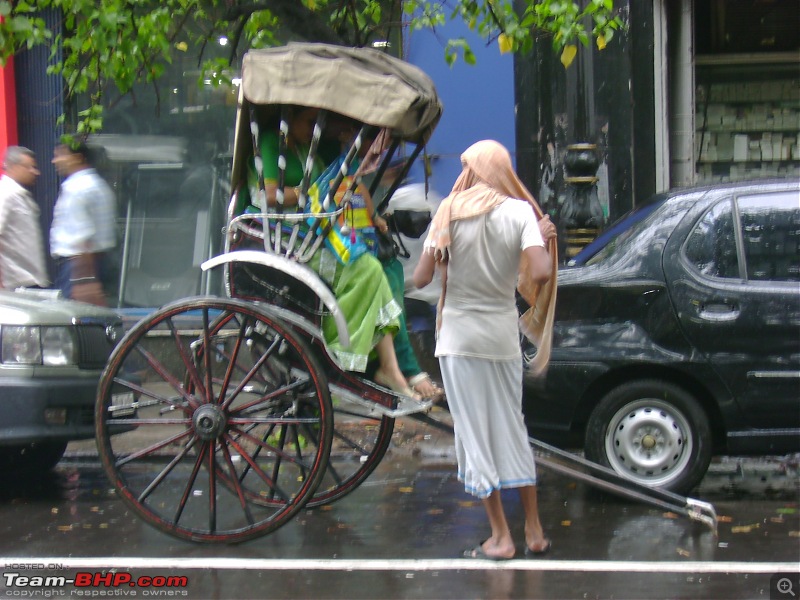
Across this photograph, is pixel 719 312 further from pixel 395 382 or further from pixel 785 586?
pixel 395 382

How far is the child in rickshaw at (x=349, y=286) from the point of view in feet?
17.0

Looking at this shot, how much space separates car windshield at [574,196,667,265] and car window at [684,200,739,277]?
299 mm

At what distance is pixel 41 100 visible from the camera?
10461 millimetres

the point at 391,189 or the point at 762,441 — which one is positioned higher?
the point at 391,189

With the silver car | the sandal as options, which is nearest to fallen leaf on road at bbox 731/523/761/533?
the sandal

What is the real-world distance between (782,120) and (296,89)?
7.66 m

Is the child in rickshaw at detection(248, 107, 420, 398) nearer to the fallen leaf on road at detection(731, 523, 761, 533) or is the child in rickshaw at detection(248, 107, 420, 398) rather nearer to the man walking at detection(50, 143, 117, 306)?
the fallen leaf on road at detection(731, 523, 761, 533)

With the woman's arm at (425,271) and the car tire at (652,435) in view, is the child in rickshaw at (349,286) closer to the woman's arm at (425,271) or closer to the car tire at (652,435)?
the woman's arm at (425,271)

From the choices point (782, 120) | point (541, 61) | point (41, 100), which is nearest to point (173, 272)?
point (41, 100)

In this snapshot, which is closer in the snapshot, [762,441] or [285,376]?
[285,376]

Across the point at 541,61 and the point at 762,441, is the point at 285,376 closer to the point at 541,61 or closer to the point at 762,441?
the point at 762,441

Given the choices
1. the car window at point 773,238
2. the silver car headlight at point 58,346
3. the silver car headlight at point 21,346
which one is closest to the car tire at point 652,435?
the car window at point 773,238

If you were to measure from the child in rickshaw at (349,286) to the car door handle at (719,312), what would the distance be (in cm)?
176

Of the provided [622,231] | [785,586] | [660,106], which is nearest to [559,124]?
[660,106]
